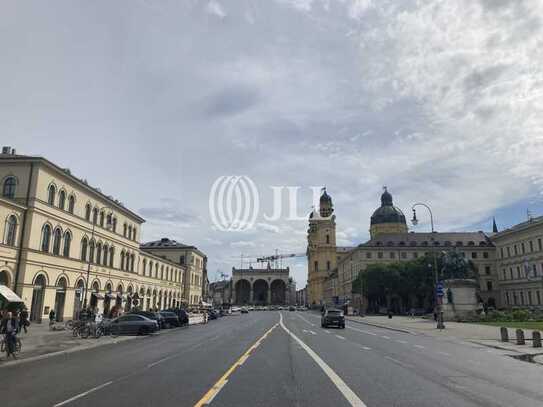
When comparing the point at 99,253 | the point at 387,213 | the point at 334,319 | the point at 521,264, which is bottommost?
the point at 334,319

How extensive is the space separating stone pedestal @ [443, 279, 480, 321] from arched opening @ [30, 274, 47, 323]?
42517mm

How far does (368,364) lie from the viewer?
1477cm

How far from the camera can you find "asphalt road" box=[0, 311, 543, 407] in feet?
30.5

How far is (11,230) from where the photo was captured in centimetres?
3575

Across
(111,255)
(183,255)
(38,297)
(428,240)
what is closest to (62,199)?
(38,297)

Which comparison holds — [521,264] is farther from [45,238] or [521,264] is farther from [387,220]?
[45,238]

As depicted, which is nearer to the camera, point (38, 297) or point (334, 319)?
point (334, 319)

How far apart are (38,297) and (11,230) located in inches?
281

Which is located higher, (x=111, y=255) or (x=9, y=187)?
(x=9, y=187)

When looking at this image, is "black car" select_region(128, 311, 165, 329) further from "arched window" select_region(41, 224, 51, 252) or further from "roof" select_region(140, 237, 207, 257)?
"roof" select_region(140, 237, 207, 257)

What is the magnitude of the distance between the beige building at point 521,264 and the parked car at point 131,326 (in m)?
63.3

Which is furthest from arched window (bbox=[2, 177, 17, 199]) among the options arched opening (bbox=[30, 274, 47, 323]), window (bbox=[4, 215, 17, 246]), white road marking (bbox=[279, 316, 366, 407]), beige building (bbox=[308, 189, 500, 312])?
beige building (bbox=[308, 189, 500, 312])

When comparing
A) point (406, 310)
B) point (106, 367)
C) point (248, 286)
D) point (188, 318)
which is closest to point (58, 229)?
point (188, 318)

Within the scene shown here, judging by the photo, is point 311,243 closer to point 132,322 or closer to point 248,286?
point 248,286
